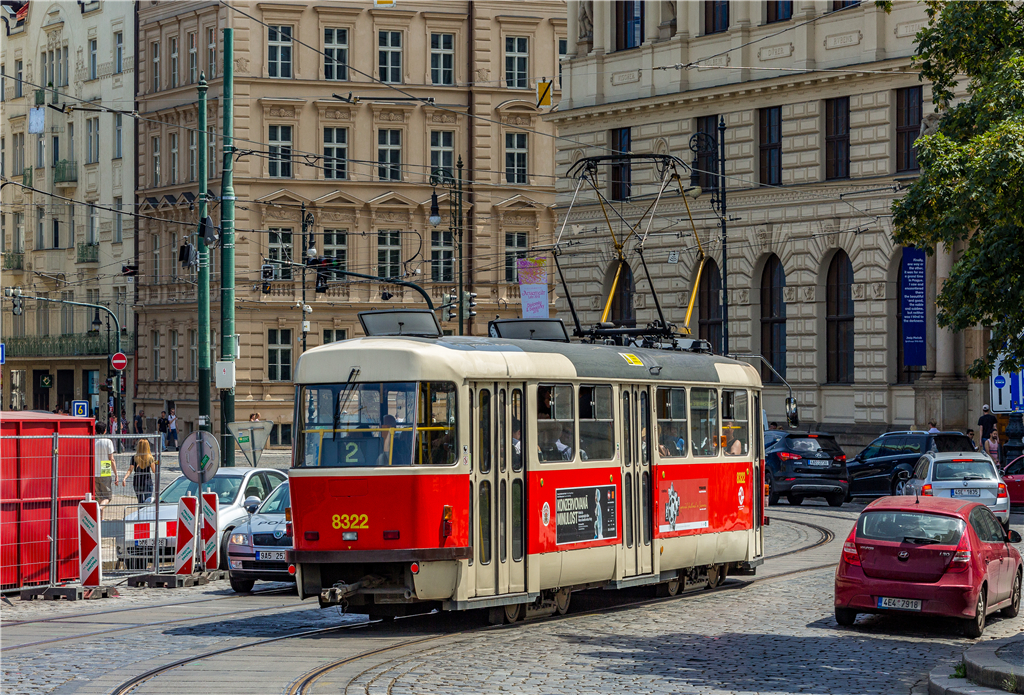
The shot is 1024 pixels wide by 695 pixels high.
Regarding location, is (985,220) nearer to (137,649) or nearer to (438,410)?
(438,410)

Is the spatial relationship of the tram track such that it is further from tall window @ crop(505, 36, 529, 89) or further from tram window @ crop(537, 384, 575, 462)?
tall window @ crop(505, 36, 529, 89)

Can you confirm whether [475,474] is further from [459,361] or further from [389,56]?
[389,56]

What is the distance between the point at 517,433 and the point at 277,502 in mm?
5315

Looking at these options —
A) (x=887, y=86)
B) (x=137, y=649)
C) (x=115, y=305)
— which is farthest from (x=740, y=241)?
(x=137, y=649)

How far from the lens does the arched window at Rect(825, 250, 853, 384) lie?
151 ft

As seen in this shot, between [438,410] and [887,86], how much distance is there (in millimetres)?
32433

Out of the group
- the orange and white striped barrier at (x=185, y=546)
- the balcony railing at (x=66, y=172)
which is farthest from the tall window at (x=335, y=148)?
the orange and white striped barrier at (x=185, y=546)

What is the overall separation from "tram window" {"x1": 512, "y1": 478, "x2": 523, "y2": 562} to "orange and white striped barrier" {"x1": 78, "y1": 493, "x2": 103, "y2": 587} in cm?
570

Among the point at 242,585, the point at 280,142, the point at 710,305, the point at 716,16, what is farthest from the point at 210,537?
the point at 280,142

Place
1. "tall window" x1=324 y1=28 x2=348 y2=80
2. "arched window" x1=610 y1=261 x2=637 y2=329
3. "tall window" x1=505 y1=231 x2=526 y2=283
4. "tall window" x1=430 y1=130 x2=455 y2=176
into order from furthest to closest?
"tall window" x1=505 y1=231 x2=526 y2=283 < "tall window" x1=430 y1=130 x2=455 y2=176 < "tall window" x1=324 y1=28 x2=348 y2=80 < "arched window" x1=610 y1=261 x2=637 y2=329

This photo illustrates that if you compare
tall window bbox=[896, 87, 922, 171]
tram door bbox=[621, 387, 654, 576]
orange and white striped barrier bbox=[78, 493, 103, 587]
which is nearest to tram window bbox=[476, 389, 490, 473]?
tram door bbox=[621, 387, 654, 576]

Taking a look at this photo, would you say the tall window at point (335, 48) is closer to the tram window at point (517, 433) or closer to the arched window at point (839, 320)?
the arched window at point (839, 320)

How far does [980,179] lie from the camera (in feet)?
45.4

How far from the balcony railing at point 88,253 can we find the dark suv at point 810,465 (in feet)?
141
